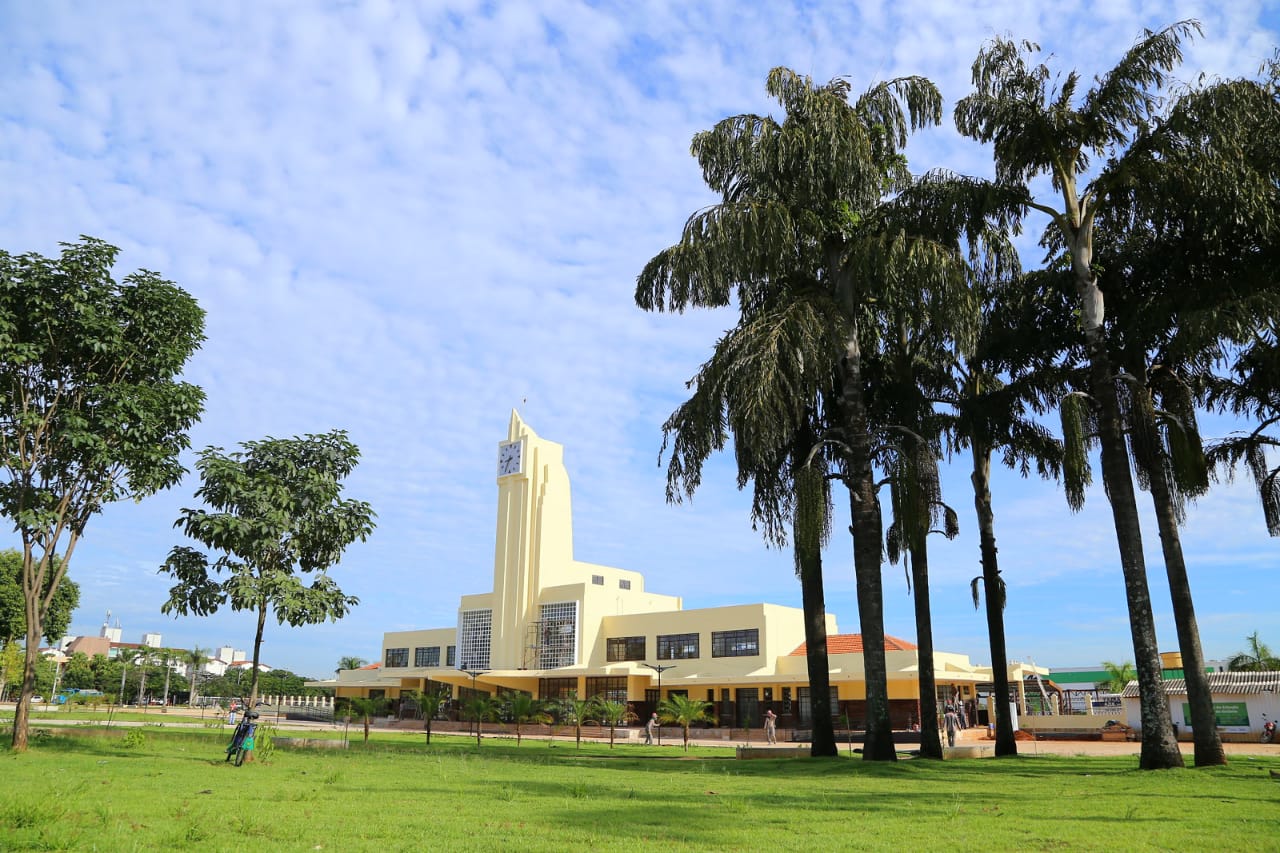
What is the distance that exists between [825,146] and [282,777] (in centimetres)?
1633

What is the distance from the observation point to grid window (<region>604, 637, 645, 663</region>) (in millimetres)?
53719

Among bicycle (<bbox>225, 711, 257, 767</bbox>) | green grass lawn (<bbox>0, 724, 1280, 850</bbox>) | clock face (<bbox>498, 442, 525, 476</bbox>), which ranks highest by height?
clock face (<bbox>498, 442, 525, 476</bbox>)

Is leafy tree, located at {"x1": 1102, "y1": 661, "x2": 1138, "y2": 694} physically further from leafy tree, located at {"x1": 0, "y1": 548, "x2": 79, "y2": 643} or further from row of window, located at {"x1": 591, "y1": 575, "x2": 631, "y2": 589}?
leafy tree, located at {"x1": 0, "y1": 548, "x2": 79, "y2": 643}

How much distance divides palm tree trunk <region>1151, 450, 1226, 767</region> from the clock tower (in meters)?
42.9

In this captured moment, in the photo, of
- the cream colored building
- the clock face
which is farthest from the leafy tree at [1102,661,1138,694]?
the clock face

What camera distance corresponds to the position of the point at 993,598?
2234 cm

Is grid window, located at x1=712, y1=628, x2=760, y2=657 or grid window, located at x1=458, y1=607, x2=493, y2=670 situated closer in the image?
grid window, located at x1=712, y1=628, x2=760, y2=657

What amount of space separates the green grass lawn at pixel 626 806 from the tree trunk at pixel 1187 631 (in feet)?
2.48

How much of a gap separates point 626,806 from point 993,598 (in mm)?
13878

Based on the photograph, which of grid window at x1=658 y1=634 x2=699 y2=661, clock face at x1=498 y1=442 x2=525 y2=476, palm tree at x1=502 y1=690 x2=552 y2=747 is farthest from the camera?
clock face at x1=498 y1=442 x2=525 y2=476

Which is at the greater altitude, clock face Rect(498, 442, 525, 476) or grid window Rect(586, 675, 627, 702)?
clock face Rect(498, 442, 525, 476)

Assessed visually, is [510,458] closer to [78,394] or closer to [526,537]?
[526,537]

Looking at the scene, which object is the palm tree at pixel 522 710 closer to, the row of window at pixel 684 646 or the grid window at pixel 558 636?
the grid window at pixel 558 636

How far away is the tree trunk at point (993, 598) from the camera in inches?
870
